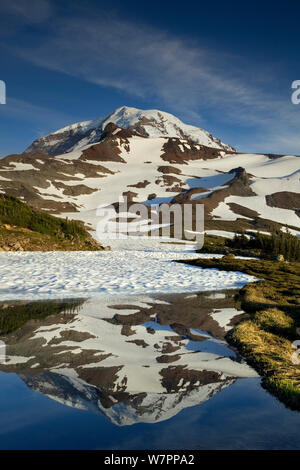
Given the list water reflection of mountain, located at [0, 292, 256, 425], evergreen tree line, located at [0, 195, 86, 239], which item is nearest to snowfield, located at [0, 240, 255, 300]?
water reflection of mountain, located at [0, 292, 256, 425]

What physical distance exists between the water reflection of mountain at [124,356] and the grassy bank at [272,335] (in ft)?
1.51

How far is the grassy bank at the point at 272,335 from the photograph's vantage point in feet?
19.4

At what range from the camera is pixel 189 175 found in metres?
196

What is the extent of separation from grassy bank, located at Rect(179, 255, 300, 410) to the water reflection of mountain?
1.51 ft

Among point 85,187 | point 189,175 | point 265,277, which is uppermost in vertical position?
point 189,175

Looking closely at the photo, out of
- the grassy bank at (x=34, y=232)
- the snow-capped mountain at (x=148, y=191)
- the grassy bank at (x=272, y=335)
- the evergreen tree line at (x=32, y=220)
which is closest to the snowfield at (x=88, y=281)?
the grassy bank at (x=272, y=335)

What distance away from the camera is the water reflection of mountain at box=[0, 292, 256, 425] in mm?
5289

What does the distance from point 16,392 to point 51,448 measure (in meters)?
1.83

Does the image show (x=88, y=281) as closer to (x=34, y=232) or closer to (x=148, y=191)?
(x=34, y=232)

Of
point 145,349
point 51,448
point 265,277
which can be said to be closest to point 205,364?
point 145,349

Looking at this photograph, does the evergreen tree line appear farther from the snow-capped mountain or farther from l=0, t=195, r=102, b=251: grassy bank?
the snow-capped mountain

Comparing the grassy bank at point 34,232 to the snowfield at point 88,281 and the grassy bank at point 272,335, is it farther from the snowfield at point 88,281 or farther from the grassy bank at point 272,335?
the grassy bank at point 272,335

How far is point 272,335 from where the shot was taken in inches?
370
